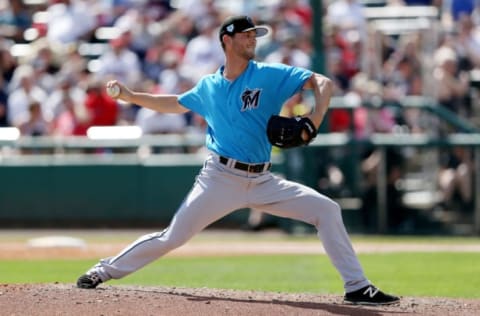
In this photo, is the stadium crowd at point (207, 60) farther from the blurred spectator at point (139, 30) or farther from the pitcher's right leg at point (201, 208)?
the pitcher's right leg at point (201, 208)

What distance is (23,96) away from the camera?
1602 centimetres

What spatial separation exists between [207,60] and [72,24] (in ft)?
8.56

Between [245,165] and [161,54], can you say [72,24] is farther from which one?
[245,165]

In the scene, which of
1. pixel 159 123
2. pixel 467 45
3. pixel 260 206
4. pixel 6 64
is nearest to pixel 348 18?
pixel 467 45

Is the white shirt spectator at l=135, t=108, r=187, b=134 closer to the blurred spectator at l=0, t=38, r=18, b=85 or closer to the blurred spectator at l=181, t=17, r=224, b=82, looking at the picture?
the blurred spectator at l=181, t=17, r=224, b=82

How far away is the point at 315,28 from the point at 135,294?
8184 millimetres

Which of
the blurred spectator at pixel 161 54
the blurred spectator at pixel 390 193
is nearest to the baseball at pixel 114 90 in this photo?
the blurred spectator at pixel 390 193

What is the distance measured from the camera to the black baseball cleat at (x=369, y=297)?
727 centimetres

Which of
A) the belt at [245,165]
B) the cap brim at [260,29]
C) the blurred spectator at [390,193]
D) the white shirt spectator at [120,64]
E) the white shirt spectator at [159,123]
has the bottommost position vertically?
the blurred spectator at [390,193]

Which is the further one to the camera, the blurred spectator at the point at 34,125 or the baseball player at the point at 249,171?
the blurred spectator at the point at 34,125

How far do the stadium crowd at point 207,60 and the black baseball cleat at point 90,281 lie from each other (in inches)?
292

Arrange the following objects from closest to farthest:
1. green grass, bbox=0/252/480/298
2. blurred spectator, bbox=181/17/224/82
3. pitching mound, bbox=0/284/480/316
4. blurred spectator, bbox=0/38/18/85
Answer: pitching mound, bbox=0/284/480/316
green grass, bbox=0/252/480/298
blurred spectator, bbox=181/17/224/82
blurred spectator, bbox=0/38/18/85

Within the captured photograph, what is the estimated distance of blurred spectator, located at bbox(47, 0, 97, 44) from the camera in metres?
17.5

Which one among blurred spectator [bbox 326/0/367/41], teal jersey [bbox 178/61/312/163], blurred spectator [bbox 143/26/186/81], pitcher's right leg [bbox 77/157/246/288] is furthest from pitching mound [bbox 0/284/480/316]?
blurred spectator [bbox 326/0/367/41]
